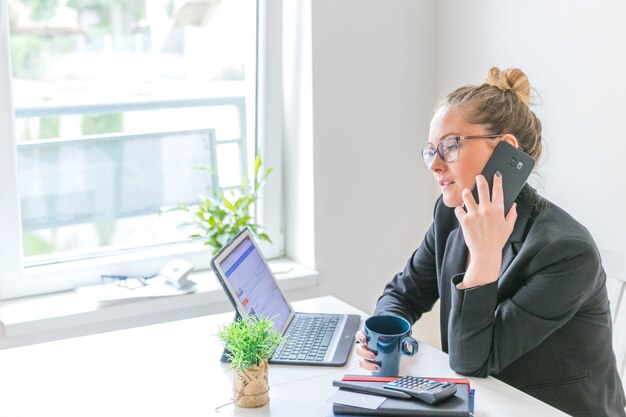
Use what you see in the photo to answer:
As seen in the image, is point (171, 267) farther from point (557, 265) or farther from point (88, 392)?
point (557, 265)

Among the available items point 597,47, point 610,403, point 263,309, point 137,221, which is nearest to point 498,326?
point 610,403

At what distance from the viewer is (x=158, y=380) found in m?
1.82

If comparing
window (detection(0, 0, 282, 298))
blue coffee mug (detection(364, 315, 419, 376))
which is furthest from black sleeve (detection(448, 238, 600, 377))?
window (detection(0, 0, 282, 298))

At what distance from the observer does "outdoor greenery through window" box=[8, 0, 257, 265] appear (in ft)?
8.71

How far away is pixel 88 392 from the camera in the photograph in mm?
1766

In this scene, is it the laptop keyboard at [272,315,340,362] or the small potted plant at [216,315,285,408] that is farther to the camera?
the laptop keyboard at [272,315,340,362]

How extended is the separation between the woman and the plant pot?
0.26 metres

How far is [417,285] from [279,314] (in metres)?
0.38

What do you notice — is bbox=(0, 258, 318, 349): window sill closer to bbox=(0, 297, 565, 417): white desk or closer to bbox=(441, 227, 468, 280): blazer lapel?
bbox=(0, 297, 565, 417): white desk

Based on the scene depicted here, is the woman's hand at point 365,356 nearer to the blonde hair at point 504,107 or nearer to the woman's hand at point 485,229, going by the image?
the woman's hand at point 485,229

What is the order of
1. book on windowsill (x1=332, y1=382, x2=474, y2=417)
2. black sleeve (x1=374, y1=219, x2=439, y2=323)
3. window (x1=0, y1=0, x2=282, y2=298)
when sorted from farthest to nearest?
window (x1=0, y1=0, x2=282, y2=298) < black sleeve (x1=374, y1=219, x2=439, y2=323) < book on windowsill (x1=332, y1=382, x2=474, y2=417)

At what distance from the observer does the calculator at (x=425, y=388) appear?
5.09ft

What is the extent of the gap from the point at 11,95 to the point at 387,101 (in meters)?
1.27

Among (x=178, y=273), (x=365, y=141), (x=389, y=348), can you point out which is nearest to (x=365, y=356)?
(x=389, y=348)
